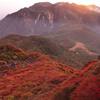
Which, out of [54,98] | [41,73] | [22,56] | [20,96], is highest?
[54,98]

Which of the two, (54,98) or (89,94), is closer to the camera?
(89,94)

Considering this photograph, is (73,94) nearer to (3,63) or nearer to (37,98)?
(37,98)

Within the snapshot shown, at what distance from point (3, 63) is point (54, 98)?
53900 millimetres

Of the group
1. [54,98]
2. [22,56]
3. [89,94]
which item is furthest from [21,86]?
[22,56]

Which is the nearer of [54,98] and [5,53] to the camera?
[54,98]

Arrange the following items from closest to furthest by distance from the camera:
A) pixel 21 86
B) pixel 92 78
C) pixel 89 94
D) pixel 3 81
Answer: pixel 89 94, pixel 92 78, pixel 21 86, pixel 3 81

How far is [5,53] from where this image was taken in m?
98.8

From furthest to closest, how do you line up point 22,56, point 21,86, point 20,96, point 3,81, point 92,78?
point 22,56 < point 3,81 < point 21,86 < point 20,96 < point 92,78

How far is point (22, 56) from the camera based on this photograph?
3814 inches

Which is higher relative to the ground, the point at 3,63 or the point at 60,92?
the point at 60,92

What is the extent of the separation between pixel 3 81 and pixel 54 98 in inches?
1257

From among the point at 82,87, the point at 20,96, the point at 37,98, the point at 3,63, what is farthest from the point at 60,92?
the point at 3,63

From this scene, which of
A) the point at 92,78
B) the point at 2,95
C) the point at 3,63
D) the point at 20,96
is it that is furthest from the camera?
the point at 3,63

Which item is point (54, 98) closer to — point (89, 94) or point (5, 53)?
point (89, 94)
